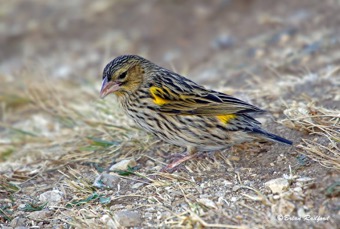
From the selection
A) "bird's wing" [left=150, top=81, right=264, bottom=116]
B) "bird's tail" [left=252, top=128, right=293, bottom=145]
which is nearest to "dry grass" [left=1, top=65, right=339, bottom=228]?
"bird's tail" [left=252, top=128, right=293, bottom=145]

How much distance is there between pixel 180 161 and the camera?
18.4 feet

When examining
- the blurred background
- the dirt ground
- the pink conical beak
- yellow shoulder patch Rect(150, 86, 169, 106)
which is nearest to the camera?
the dirt ground

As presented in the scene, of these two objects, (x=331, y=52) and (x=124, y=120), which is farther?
(x=331, y=52)

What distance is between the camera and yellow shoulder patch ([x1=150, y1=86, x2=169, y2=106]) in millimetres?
5738

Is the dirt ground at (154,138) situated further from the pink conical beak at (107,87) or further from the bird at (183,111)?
the pink conical beak at (107,87)

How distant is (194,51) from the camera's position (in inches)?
408

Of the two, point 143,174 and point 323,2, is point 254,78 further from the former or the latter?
point 323,2

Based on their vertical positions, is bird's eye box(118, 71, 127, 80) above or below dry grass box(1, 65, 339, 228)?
above

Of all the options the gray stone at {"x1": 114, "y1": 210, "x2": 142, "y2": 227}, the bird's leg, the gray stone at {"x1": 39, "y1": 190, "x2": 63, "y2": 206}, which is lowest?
the gray stone at {"x1": 39, "y1": 190, "x2": 63, "y2": 206}

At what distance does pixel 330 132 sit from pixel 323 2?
521 cm

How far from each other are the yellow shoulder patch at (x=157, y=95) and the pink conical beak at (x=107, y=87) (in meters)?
0.33

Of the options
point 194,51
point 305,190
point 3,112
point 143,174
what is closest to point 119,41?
point 194,51

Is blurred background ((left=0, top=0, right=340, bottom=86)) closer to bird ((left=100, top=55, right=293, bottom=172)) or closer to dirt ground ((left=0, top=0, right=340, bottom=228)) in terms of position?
dirt ground ((left=0, top=0, right=340, bottom=228))

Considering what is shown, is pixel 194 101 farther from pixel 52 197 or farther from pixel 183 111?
pixel 52 197
